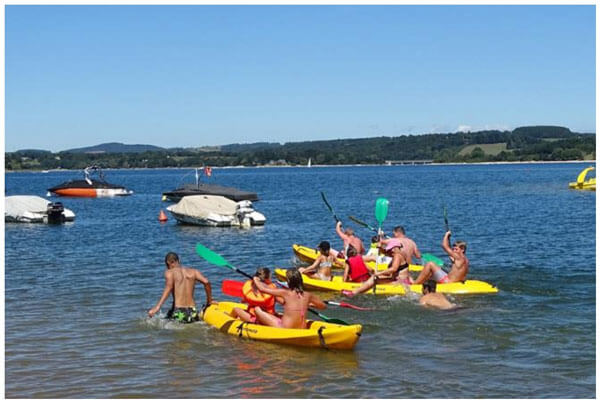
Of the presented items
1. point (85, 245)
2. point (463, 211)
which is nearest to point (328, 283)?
point (85, 245)

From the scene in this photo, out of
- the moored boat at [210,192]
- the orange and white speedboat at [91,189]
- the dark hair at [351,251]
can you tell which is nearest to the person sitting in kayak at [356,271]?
the dark hair at [351,251]

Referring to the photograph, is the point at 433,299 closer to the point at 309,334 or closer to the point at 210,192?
the point at 309,334

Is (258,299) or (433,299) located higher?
(258,299)

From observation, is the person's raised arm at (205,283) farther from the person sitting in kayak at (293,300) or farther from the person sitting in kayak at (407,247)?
the person sitting in kayak at (407,247)

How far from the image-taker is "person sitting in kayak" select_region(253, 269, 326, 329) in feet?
43.7

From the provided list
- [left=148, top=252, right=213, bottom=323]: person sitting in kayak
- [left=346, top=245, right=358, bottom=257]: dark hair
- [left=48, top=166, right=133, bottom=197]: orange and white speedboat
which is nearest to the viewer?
[left=148, top=252, right=213, bottom=323]: person sitting in kayak

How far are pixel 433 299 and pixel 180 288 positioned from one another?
5.35 m

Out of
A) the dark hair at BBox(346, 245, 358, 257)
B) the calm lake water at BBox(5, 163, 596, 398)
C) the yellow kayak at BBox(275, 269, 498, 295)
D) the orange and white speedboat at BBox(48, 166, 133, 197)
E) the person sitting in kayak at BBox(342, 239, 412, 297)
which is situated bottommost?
the orange and white speedboat at BBox(48, 166, 133, 197)

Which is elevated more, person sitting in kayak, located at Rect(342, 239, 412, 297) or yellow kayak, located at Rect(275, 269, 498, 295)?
person sitting in kayak, located at Rect(342, 239, 412, 297)

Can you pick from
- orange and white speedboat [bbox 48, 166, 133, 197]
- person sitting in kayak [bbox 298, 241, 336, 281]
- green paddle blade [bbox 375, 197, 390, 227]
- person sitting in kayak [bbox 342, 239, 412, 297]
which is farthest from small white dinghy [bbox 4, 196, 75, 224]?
orange and white speedboat [bbox 48, 166, 133, 197]

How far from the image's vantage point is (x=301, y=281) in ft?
43.8

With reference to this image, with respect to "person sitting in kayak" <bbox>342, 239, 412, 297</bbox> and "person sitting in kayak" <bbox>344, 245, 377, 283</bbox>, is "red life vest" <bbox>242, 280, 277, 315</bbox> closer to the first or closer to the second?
"person sitting in kayak" <bbox>342, 239, 412, 297</bbox>

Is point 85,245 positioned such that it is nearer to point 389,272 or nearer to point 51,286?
point 51,286

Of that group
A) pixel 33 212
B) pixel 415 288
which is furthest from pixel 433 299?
pixel 33 212
